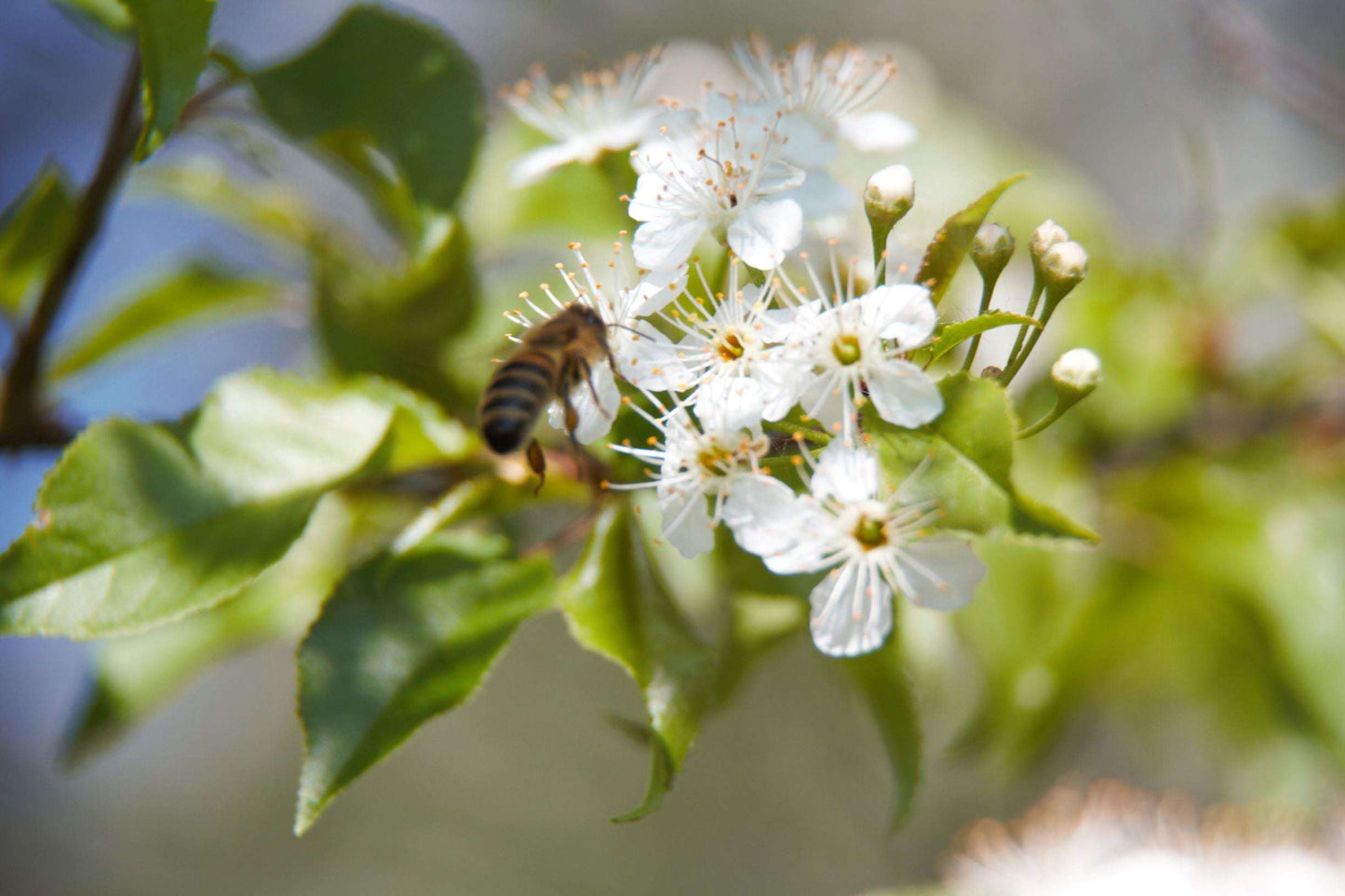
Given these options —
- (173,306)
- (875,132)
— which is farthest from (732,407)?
(173,306)

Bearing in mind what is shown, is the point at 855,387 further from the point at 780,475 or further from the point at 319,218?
the point at 319,218

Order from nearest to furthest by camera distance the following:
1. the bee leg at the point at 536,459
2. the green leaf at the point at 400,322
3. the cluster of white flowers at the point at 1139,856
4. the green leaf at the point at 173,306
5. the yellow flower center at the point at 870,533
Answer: the yellow flower center at the point at 870,533 → the bee leg at the point at 536,459 → the green leaf at the point at 400,322 → the green leaf at the point at 173,306 → the cluster of white flowers at the point at 1139,856

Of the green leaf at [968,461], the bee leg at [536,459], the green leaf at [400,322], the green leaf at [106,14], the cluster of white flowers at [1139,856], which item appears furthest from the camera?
the cluster of white flowers at [1139,856]

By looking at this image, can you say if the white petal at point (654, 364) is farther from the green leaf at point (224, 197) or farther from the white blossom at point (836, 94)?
the green leaf at point (224, 197)

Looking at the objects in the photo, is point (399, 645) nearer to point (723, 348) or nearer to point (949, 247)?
point (723, 348)

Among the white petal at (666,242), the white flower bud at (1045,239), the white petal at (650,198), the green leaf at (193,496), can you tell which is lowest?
the green leaf at (193,496)

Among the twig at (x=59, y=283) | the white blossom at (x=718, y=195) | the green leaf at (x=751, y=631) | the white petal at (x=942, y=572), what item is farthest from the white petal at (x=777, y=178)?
the twig at (x=59, y=283)

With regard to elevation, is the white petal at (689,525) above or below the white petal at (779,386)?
below
